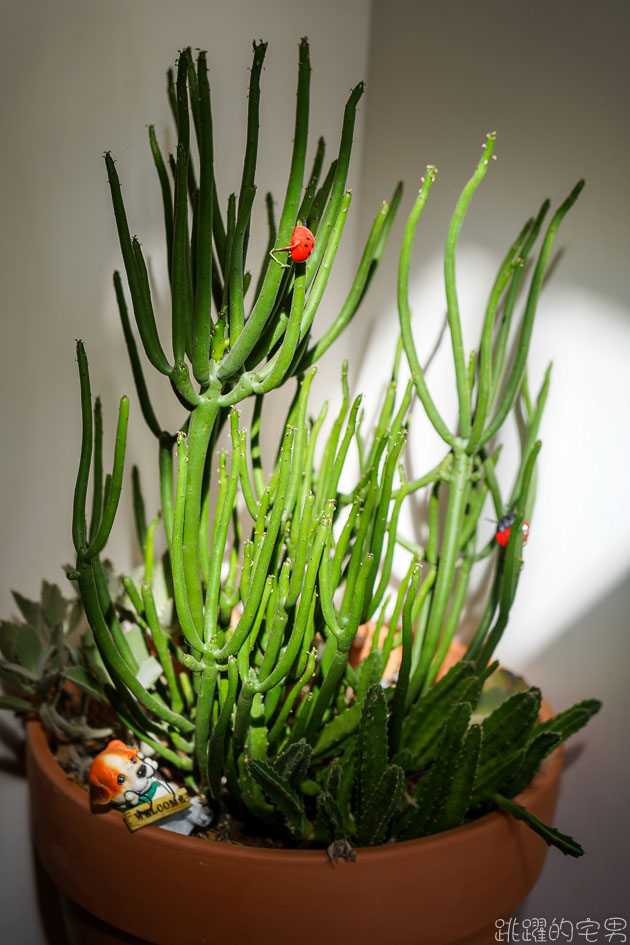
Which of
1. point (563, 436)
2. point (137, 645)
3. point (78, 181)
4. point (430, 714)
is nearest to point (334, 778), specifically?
point (430, 714)

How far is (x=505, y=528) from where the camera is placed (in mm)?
855

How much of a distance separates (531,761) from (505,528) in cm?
23

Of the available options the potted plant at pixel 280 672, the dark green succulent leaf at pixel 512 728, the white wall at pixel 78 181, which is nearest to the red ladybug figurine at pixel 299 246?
the potted plant at pixel 280 672

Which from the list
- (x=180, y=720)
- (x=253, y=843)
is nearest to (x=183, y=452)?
(x=180, y=720)

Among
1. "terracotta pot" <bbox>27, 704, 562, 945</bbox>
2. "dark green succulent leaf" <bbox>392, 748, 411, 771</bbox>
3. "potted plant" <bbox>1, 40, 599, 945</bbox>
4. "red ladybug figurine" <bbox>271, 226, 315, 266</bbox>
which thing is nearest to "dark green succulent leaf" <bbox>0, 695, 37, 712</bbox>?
"potted plant" <bbox>1, 40, 599, 945</bbox>

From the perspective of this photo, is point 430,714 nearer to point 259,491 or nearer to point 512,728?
point 512,728

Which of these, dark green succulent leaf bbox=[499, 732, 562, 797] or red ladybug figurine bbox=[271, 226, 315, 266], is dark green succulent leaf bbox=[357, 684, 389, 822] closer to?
dark green succulent leaf bbox=[499, 732, 562, 797]

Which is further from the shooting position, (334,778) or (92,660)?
(92,660)

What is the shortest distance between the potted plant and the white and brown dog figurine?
0.06 feet

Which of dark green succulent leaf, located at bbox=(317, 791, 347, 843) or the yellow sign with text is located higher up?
dark green succulent leaf, located at bbox=(317, 791, 347, 843)

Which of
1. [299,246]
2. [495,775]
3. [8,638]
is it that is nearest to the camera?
[299,246]

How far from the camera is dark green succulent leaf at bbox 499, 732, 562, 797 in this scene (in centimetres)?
73

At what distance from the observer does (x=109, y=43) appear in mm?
849

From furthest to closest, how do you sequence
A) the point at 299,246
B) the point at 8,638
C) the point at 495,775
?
the point at 8,638
the point at 495,775
the point at 299,246
